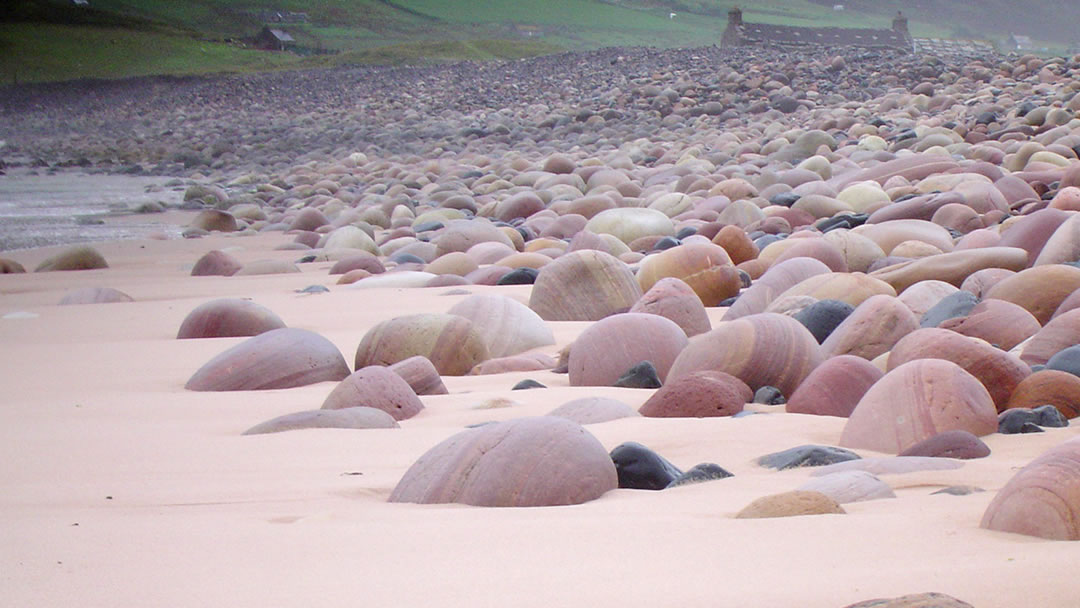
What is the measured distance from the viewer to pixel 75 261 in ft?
21.7

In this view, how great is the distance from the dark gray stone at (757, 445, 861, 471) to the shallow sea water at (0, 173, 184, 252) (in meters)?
7.79

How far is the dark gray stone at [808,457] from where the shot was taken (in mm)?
1899

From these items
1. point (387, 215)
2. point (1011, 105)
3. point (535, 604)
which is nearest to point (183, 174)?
point (387, 215)

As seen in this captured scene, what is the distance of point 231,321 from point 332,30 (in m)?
53.5

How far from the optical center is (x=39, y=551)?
1.37 metres

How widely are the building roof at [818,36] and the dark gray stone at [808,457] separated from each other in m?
26.0

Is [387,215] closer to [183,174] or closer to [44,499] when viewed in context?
[44,499]

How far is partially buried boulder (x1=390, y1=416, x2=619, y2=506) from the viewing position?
165 centimetres

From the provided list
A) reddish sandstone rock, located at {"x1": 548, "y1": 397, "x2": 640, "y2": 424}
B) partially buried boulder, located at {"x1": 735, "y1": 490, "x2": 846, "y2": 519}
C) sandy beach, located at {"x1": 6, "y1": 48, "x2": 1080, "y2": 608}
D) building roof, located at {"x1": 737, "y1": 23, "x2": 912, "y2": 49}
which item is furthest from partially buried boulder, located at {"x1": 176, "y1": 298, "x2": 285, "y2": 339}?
building roof, located at {"x1": 737, "y1": 23, "x2": 912, "y2": 49}

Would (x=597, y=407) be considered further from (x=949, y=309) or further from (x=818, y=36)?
(x=818, y=36)

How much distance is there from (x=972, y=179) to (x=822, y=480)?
15.6 feet

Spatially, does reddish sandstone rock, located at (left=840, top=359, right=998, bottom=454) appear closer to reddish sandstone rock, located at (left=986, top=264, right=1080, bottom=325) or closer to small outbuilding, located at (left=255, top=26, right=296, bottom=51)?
reddish sandstone rock, located at (left=986, top=264, right=1080, bottom=325)

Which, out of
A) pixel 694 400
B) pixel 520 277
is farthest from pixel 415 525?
pixel 520 277

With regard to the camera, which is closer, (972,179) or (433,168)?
(972,179)
